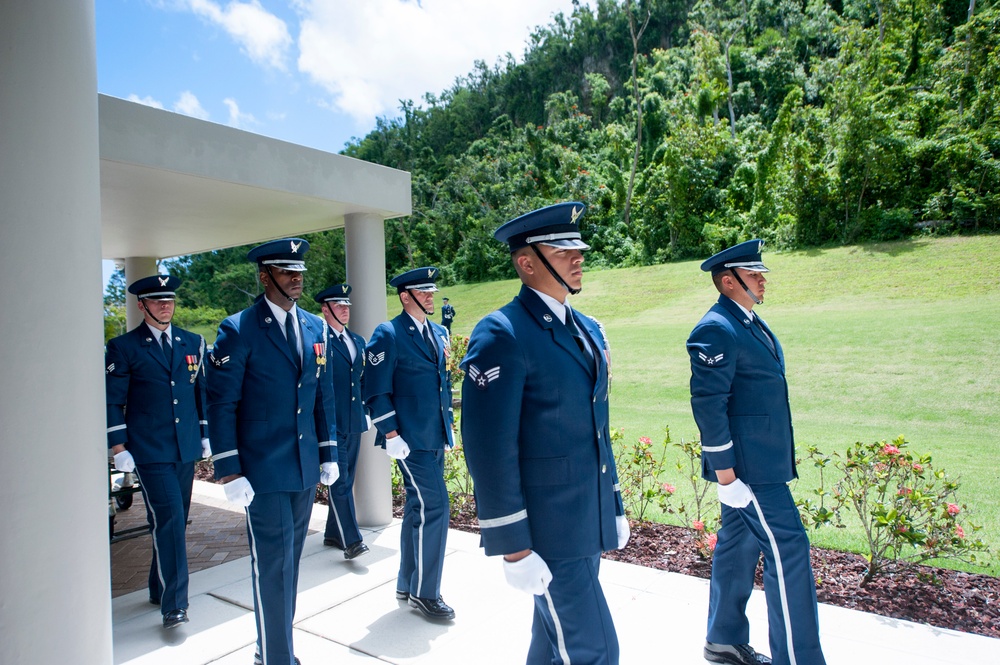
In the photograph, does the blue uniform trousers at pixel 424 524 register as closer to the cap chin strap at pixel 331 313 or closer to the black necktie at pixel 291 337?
the black necktie at pixel 291 337

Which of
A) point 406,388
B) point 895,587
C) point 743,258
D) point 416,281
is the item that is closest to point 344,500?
point 406,388

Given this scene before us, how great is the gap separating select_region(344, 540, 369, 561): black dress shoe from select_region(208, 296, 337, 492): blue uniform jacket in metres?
2.08

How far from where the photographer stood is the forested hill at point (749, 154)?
14.5 meters

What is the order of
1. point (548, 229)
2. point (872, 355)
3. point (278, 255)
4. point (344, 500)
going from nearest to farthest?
point (548, 229)
point (278, 255)
point (344, 500)
point (872, 355)

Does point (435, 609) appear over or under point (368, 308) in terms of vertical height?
under

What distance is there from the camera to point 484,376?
84.1 inches

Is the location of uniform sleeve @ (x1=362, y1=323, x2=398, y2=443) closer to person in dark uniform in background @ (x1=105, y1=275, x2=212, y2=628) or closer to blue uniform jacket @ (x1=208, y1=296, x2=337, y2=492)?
blue uniform jacket @ (x1=208, y1=296, x2=337, y2=492)

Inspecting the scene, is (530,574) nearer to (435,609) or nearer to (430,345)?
(435,609)

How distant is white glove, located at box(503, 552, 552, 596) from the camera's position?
207 cm

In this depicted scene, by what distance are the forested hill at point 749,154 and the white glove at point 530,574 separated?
13568 mm

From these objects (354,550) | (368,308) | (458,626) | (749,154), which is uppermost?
(749,154)

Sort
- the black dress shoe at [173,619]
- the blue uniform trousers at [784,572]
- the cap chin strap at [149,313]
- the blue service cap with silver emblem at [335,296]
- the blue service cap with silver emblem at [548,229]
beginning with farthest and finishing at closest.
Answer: the blue service cap with silver emblem at [335,296], the cap chin strap at [149,313], the black dress shoe at [173,619], the blue uniform trousers at [784,572], the blue service cap with silver emblem at [548,229]

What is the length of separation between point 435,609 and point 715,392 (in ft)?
7.15

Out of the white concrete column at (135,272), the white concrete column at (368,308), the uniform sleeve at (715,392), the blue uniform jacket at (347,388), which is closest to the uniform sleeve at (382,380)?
the blue uniform jacket at (347,388)
